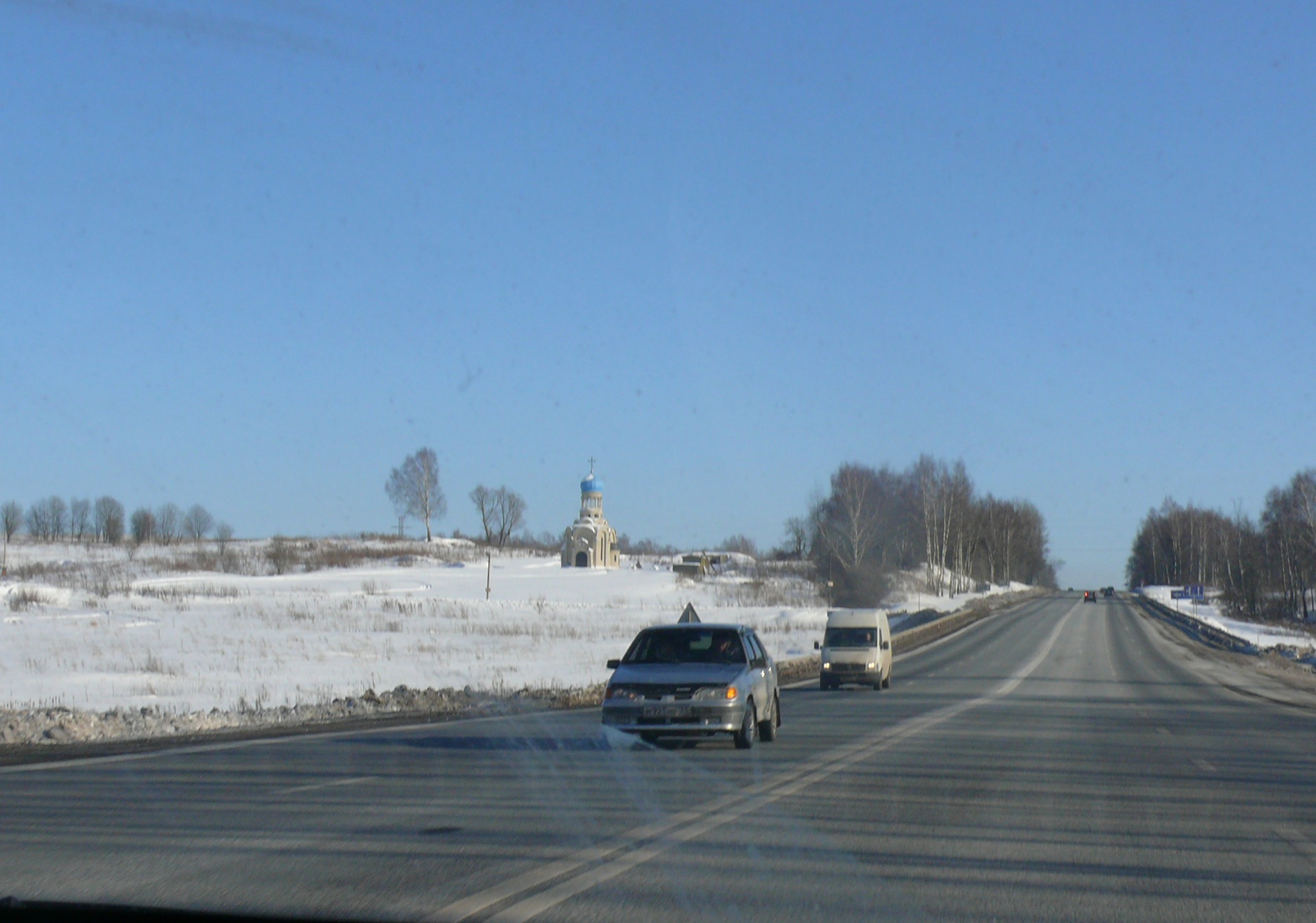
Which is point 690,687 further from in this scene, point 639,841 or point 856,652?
point 856,652

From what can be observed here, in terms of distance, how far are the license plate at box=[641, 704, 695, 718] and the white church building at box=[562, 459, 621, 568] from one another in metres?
104

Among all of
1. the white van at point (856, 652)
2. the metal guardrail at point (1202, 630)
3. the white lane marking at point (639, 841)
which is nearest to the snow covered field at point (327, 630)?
the white van at point (856, 652)

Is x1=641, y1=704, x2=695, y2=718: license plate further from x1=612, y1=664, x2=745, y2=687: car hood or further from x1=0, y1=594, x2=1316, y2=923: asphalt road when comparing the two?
x1=0, y1=594, x2=1316, y2=923: asphalt road

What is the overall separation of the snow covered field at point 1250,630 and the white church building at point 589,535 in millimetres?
51115

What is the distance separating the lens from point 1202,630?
7094 centimetres

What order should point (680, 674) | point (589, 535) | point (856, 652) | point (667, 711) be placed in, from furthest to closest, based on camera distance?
1. point (589, 535)
2. point (856, 652)
3. point (680, 674)
4. point (667, 711)

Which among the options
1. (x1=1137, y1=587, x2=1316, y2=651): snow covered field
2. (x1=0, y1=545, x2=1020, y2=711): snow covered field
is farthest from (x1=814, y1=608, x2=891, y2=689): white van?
(x1=1137, y1=587, x2=1316, y2=651): snow covered field

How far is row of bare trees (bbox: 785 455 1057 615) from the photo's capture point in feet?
303

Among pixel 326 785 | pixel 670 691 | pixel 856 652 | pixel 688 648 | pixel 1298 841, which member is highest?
pixel 688 648

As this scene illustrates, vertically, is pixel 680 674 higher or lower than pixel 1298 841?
higher

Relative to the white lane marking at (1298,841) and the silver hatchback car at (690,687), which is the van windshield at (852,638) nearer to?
the silver hatchback car at (690,687)

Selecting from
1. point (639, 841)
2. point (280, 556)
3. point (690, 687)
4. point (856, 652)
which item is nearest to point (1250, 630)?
point (856, 652)

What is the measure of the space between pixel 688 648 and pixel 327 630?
36307mm

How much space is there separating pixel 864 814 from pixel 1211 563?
181724mm
